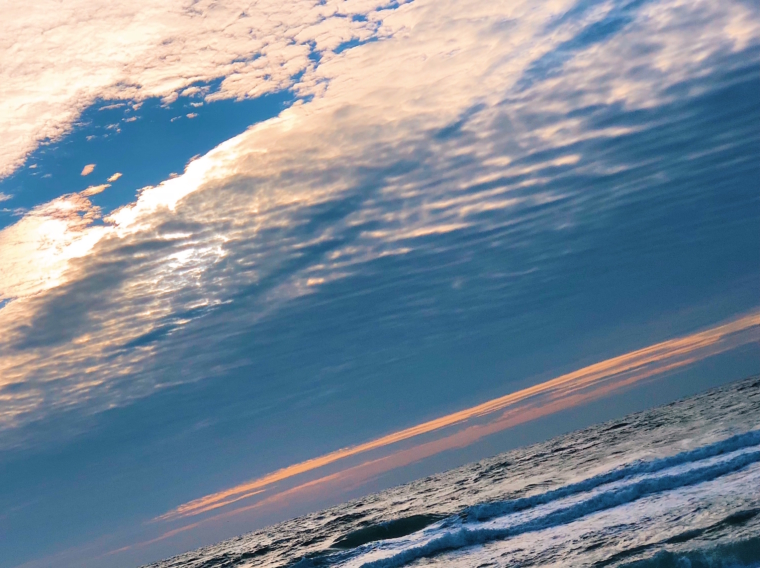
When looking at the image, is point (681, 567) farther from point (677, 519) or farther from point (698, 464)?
point (698, 464)

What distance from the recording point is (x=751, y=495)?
16953 mm

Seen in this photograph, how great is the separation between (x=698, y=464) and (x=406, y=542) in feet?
40.4

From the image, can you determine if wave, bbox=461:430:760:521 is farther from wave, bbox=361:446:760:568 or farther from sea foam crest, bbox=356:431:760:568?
wave, bbox=361:446:760:568

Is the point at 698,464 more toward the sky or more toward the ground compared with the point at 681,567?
more toward the ground

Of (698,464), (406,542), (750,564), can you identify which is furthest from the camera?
(406,542)

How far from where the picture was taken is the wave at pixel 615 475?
83.4ft

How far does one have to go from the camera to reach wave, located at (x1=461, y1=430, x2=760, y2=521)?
2542 centimetres

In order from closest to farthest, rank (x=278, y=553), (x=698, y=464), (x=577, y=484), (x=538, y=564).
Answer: (x=538, y=564) < (x=698, y=464) < (x=577, y=484) < (x=278, y=553)

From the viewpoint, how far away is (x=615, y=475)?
27016mm

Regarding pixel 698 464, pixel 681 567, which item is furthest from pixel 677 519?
pixel 698 464

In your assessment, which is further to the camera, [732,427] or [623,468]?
[732,427]

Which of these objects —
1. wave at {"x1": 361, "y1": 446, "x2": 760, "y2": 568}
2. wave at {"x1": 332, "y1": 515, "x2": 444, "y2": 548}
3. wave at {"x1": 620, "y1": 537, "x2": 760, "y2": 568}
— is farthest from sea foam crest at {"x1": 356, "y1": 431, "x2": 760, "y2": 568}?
wave at {"x1": 620, "y1": 537, "x2": 760, "y2": 568}

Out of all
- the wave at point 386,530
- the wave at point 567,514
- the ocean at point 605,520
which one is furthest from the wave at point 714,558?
the wave at point 386,530

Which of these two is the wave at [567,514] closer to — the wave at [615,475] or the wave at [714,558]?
the wave at [615,475]
